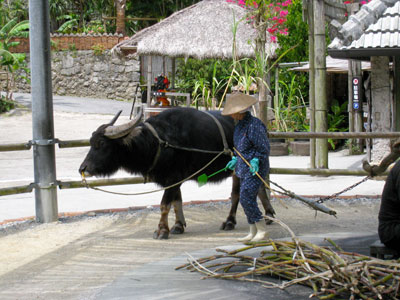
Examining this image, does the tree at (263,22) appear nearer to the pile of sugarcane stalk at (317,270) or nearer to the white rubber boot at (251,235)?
the white rubber boot at (251,235)

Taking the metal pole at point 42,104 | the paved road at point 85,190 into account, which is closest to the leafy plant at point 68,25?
the paved road at point 85,190

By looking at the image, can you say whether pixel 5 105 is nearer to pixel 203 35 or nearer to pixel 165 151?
pixel 203 35

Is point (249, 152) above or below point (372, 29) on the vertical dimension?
below

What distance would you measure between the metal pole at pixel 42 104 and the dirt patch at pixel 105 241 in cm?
50

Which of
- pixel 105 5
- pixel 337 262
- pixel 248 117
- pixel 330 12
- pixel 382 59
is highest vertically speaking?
pixel 105 5

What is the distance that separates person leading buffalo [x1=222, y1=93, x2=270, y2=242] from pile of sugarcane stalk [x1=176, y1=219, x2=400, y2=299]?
1.10 metres

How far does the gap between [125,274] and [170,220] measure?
2.80 meters

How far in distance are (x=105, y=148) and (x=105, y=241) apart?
1.09 meters

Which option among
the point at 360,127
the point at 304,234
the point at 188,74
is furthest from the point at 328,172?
the point at 188,74

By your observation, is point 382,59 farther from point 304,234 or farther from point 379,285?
point 379,285

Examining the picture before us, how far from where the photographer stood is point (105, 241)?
7.57 metres

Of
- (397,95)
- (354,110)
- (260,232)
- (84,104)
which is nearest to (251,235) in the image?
(260,232)

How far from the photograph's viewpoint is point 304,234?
7.56 meters

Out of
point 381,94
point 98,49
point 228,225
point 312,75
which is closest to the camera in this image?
point 228,225
